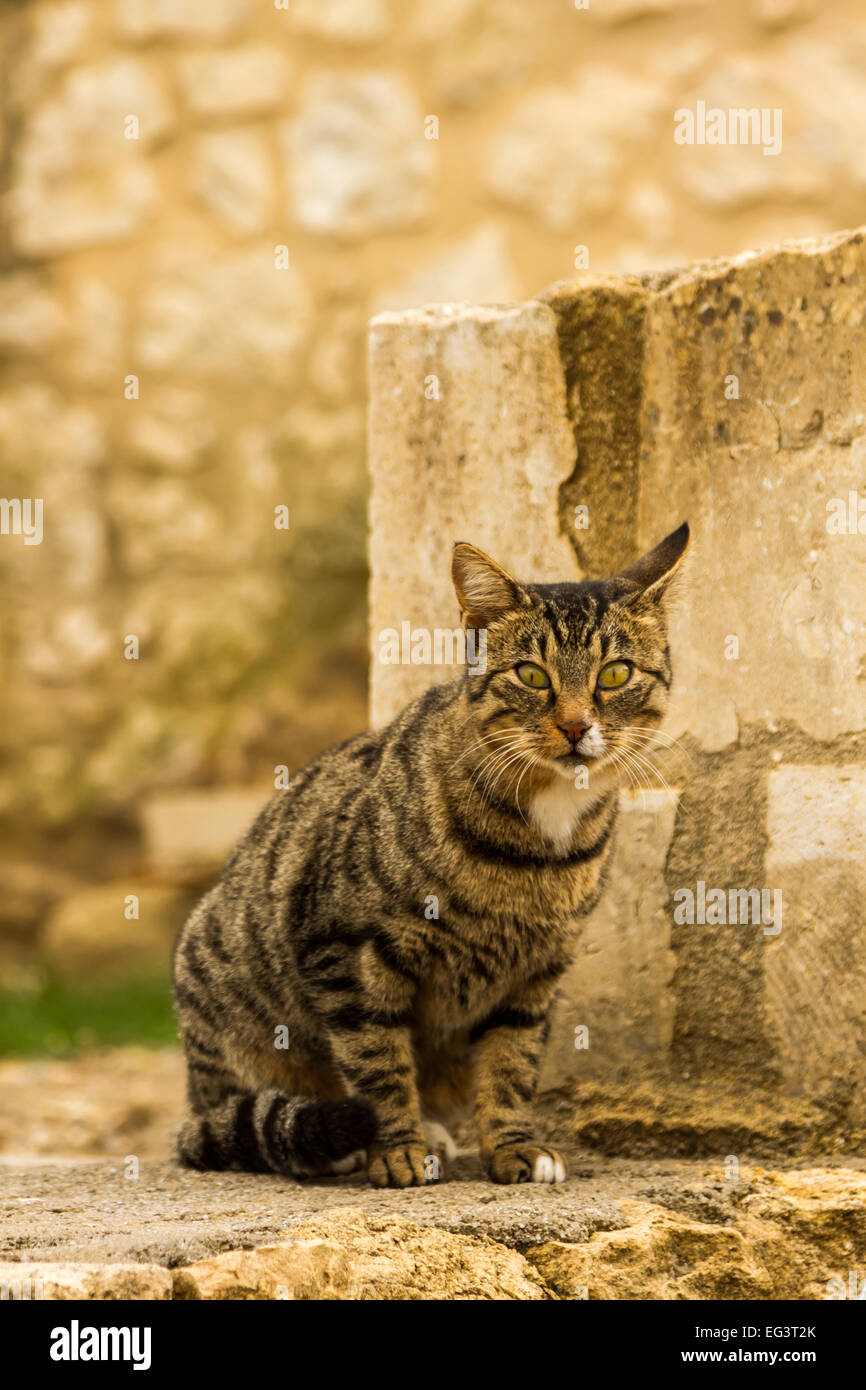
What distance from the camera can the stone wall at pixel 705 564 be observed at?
11.1 ft

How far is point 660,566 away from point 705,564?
1.18 ft

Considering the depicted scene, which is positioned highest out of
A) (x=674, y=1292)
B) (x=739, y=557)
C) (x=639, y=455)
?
(x=639, y=455)

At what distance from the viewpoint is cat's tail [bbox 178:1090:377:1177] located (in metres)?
3.05

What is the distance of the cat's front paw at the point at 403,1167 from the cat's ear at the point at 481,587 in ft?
3.76

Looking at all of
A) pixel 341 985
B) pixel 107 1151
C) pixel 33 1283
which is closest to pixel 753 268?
pixel 341 985

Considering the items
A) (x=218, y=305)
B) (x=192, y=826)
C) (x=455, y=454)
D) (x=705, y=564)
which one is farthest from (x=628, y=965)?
(x=218, y=305)

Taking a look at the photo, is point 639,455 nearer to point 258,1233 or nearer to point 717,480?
point 717,480

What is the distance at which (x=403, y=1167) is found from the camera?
3186 millimetres

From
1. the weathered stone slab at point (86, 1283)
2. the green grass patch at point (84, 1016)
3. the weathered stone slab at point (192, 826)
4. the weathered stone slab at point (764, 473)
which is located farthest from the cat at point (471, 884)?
the weathered stone slab at point (192, 826)

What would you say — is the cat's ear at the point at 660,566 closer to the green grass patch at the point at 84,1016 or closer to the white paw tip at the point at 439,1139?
the white paw tip at the point at 439,1139

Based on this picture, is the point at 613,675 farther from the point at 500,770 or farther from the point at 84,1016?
the point at 84,1016

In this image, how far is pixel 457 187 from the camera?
5.96 metres

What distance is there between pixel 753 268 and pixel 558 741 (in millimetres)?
1242

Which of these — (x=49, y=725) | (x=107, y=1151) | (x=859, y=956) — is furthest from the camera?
(x=49, y=725)
